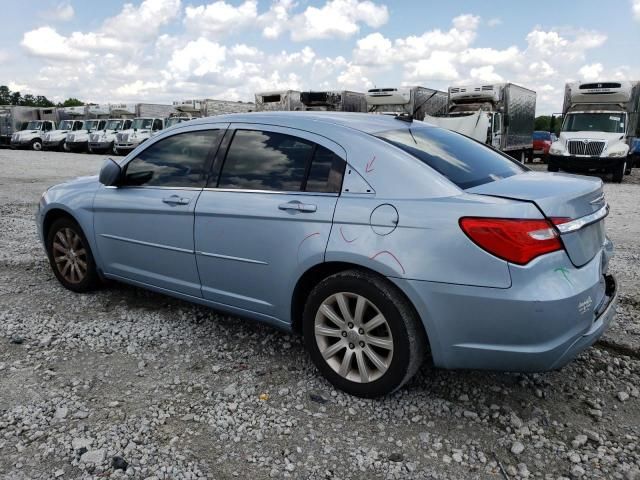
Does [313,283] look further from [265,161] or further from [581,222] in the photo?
[581,222]

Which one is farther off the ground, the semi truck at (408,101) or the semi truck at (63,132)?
the semi truck at (408,101)

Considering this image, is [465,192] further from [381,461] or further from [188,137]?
[188,137]

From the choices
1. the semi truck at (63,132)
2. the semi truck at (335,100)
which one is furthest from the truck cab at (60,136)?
the semi truck at (335,100)

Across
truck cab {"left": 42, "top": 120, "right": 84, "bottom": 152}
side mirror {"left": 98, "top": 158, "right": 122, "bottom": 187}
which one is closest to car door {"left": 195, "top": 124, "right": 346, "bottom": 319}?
side mirror {"left": 98, "top": 158, "right": 122, "bottom": 187}

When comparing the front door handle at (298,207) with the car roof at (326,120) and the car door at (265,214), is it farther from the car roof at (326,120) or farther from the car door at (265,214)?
the car roof at (326,120)

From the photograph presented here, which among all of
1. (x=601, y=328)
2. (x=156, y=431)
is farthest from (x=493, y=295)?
(x=156, y=431)

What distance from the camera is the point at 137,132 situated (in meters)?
26.2

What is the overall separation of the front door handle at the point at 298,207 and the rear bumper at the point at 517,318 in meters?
0.64

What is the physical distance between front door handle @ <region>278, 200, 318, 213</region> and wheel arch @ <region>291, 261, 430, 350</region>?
0.32m

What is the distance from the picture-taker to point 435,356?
2.72 meters

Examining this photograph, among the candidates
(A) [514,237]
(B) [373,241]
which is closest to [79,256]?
(B) [373,241]

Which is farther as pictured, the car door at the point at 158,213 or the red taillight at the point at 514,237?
the car door at the point at 158,213

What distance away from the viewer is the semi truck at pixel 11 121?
34969mm

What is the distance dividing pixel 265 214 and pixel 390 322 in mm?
990
